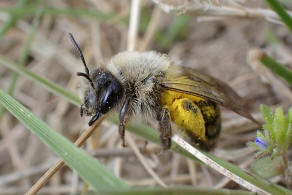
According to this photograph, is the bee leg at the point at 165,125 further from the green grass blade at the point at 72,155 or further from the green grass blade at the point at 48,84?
the green grass blade at the point at 72,155

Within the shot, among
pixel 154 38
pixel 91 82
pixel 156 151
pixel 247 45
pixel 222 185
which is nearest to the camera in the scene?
pixel 91 82

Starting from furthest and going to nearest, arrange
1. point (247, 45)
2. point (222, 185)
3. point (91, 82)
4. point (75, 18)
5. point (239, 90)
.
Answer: point (75, 18) → point (247, 45) → point (239, 90) → point (222, 185) → point (91, 82)

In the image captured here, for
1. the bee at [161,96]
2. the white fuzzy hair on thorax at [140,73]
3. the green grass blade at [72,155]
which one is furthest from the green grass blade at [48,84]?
the green grass blade at [72,155]

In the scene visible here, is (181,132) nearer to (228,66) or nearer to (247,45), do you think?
(228,66)

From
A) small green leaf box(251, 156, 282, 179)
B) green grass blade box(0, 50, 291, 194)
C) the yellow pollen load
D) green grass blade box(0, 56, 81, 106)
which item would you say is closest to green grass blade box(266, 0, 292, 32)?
the yellow pollen load

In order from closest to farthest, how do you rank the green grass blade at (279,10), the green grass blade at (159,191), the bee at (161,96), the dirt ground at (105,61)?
1. the green grass blade at (159,191)
2. the green grass blade at (279,10)
3. the bee at (161,96)
4. the dirt ground at (105,61)

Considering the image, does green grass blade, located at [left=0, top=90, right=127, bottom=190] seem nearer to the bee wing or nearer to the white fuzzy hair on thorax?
the white fuzzy hair on thorax

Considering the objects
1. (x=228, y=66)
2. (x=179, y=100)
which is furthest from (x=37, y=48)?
(x=179, y=100)

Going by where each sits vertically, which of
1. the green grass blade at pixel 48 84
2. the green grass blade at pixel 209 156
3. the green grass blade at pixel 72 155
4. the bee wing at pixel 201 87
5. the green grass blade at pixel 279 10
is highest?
the green grass blade at pixel 279 10
